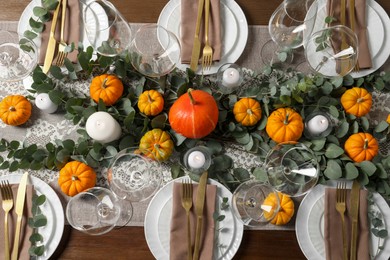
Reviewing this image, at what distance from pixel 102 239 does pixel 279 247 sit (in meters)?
0.47

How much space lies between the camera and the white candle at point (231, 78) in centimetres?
104

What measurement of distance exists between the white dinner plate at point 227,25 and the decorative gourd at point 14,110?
0.44 metres

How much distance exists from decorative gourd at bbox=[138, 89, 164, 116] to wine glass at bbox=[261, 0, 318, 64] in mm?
353

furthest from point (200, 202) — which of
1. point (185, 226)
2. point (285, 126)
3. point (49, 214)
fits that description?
point (49, 214)

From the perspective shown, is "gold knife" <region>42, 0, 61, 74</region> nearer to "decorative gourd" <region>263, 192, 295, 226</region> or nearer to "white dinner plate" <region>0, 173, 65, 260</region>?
"white dinner plate" <region>0, 173, 65, 260</region>

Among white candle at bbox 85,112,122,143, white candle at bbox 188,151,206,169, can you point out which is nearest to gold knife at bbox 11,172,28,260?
white candle at bbox 85,112,122,143

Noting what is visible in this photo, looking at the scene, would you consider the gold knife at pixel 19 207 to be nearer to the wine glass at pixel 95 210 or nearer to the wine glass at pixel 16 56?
the wine glass at pixel 95 210

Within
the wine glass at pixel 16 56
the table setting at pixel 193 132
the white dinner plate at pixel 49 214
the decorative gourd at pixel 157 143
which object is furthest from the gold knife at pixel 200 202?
the wine glass at pixel 16 56

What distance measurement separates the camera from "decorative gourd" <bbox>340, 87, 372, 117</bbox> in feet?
3.41

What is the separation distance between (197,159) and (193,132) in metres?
0.08

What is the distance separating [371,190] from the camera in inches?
40.9

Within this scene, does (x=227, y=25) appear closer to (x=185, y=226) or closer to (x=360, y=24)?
(x=360, y=24)

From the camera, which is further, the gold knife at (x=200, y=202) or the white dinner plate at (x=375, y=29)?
the white dinner plate at (x=375, y=29)

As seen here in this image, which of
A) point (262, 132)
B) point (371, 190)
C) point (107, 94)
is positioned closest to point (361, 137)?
point (371, 190)
